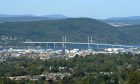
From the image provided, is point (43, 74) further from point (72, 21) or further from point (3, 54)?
point (72, 21)

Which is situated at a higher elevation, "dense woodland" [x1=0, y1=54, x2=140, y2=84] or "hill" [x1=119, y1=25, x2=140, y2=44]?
"dense woodland" [x1=0, y1=54, x2=140, y2=84]

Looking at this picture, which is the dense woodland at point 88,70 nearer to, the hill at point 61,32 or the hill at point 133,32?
the hill at point 61,32

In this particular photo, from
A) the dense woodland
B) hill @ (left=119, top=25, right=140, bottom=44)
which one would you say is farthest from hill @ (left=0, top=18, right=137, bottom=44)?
the dense woodland

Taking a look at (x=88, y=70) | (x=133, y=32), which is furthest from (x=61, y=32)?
(x=88, y=70)

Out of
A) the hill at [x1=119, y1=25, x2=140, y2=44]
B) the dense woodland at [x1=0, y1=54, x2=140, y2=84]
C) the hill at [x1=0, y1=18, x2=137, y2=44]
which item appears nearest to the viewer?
the dense woodland at [x1=0, y1=54, x2=140, y2=84]

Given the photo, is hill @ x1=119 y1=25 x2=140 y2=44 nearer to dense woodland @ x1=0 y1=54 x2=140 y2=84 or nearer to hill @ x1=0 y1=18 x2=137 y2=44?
hill @ x1=0 y1=18 x2=137 y2=44

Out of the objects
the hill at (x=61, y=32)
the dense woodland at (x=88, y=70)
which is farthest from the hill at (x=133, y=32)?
the dense woodland at (x=88, y=70)

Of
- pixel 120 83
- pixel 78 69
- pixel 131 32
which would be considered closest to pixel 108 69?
pixel 78 69
